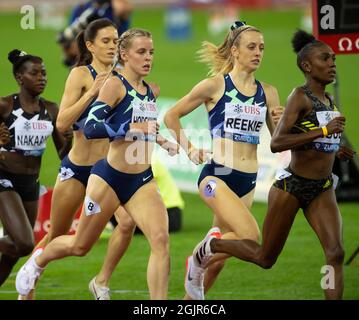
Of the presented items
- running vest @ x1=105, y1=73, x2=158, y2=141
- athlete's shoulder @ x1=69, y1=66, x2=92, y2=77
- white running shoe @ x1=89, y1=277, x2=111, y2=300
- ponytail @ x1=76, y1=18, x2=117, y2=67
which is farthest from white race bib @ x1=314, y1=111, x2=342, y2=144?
white running shoe @ x1=89, y1=277, x2=111, y2=300

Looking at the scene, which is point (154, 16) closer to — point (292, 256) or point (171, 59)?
point (171, 59)

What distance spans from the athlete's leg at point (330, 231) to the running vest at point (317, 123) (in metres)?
0.40

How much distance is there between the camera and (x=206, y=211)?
16.6 meters

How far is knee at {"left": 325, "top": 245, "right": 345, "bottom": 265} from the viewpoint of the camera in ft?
31.0

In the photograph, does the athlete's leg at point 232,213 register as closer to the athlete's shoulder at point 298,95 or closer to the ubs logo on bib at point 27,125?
the athlete's shoulder at point 298,95

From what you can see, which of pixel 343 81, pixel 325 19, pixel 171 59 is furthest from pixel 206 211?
pixel 171 59

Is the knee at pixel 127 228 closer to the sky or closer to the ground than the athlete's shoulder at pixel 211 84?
closer to the ground

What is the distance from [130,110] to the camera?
9.86 metres

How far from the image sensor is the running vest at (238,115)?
10266 mm

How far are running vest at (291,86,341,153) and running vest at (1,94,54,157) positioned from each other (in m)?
2.48

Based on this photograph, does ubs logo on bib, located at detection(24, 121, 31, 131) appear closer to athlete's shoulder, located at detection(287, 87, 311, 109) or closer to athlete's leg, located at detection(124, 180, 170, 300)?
athlete's leg, located at detection(124, 180, 170, 300)

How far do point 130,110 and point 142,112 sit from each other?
11 centimetres

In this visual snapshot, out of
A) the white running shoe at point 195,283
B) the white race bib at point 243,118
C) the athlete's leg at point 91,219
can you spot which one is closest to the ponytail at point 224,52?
the white race bib at point 243,118

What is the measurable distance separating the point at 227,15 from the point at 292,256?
31.1 m
